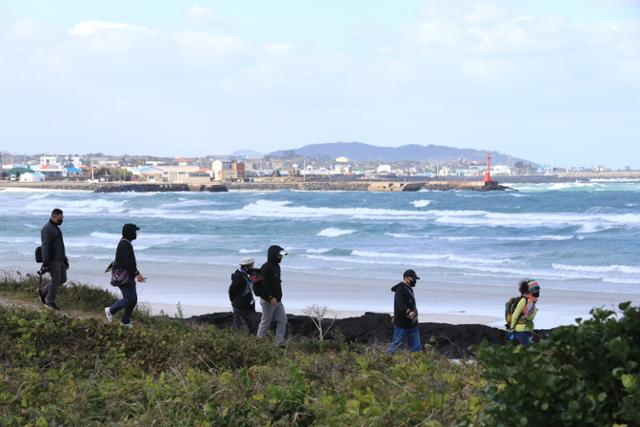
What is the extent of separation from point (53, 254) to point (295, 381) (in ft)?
22.6

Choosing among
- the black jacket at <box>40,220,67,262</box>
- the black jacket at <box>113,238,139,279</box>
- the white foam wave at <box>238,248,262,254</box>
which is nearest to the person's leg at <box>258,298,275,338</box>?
the black jacket at <box>113,238,139,279</box>

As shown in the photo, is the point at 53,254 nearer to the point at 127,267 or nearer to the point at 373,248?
the point at 127,267

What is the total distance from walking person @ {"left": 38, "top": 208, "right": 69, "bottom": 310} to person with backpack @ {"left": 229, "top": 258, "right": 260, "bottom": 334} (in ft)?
6.73

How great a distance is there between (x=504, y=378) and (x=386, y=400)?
1.84m

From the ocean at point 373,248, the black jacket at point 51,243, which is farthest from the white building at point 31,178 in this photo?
the black jacket at point 51,243

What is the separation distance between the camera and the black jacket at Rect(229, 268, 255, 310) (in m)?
11.8

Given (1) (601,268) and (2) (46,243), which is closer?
(2) (46,243)

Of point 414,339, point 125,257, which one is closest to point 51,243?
point 125,257

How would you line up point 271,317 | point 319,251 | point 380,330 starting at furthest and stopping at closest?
1. point 319,251
2. point 380,330
3. point 271,317

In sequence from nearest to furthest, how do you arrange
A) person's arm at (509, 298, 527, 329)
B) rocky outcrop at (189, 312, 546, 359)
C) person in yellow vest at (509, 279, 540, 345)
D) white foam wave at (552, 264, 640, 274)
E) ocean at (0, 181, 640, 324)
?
person in yellow vest at (509, 279, 540, 345), person's arm at (509, 298, 527, 329), rocky outcrop at (189, 312, 546, 359), ocean at (0, 181, 640, 324), white foam wave at (552, 264, 640, 274)

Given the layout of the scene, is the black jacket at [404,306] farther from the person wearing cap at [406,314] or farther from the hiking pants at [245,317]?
the hiking pants at [245,317]

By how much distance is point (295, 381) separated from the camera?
561cm

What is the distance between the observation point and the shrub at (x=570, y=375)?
3.34m

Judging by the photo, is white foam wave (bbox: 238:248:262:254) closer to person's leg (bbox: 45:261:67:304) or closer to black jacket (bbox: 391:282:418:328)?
person's leg (bbox: 45:261:67:304)
